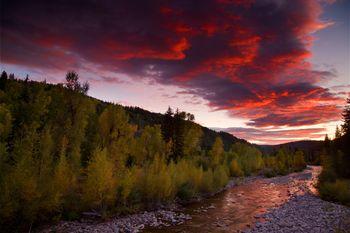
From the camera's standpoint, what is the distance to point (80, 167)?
34.0m

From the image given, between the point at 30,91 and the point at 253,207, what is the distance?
47612 mm

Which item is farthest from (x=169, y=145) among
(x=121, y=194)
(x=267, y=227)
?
(x=267, y=227)

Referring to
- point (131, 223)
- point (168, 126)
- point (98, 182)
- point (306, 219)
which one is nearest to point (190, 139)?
point (168, 126)

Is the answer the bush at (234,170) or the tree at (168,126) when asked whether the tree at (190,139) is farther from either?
the bush at (234,170)

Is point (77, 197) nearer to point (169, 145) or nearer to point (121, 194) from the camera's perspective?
point (121, 194)

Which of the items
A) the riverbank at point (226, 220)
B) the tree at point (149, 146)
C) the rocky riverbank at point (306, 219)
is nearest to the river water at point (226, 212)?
the riverbank at point (226, 220)

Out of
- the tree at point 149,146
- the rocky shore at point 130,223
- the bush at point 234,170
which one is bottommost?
the rocky shore at point 130,223

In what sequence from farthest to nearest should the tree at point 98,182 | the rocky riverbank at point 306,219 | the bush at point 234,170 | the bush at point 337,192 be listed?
the bush at point 234,170
the bush at point 337,192
the tree at point 98,182
the rocky riverbank at point 306,219

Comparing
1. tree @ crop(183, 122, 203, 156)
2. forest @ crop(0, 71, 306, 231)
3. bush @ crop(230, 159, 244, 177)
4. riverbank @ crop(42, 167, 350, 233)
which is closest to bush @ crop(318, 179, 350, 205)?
riverbank @ crop(42, 167, 350, 233)

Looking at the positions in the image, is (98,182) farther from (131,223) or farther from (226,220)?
(226,220)

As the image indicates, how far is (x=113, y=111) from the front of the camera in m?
53.7

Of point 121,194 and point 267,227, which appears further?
point 121,194

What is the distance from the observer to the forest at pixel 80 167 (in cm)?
1869

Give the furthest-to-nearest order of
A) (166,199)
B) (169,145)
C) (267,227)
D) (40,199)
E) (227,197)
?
(169,145), (227,197), (166,199), (267,227), (40,199)
